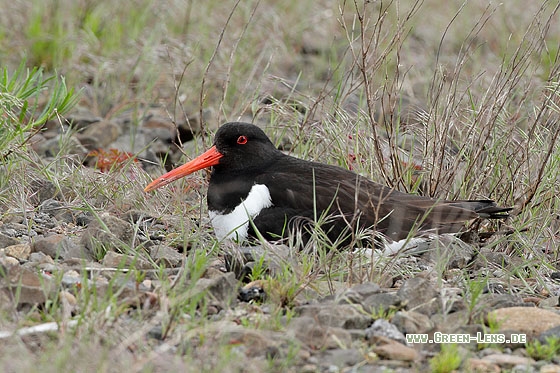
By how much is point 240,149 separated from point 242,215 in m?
0.54

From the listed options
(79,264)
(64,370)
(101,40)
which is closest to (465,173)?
(79,264)

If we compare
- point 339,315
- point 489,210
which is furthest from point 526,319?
point 489,210

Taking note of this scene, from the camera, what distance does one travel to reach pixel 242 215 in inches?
207

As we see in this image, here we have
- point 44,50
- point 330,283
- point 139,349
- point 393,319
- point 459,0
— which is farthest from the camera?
point 459,0

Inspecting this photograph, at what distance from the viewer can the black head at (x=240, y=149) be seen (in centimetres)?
564

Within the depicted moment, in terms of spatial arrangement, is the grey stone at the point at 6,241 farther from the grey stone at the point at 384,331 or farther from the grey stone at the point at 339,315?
the grey stone at the point at 384,331

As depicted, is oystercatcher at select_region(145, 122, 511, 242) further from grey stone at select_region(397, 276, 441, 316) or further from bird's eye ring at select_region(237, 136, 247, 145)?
grey stone at select_region(397, 276, 441, 316)

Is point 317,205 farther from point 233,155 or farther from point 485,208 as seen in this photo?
point 485,208

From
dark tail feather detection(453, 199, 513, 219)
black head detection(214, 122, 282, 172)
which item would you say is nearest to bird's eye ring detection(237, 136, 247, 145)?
black head detection(214, 122, 282, 172)

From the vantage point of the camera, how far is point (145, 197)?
5.77 meters

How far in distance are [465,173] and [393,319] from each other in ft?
6.73

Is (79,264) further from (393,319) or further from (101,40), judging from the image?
(101,40)

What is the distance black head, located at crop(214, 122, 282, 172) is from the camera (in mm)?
5645

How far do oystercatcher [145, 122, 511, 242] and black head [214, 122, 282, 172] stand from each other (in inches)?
2.6
